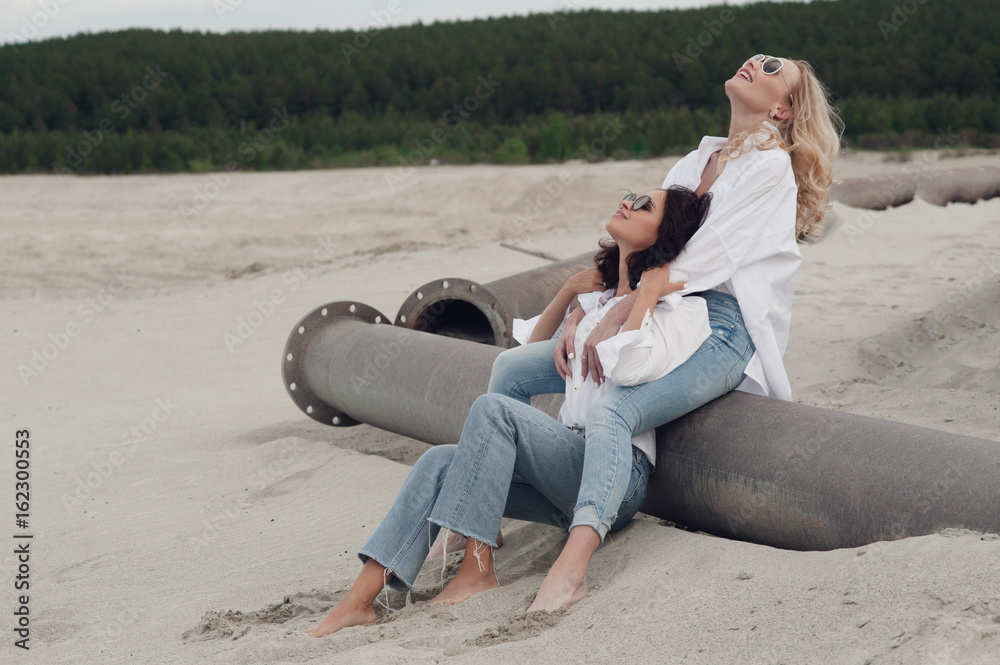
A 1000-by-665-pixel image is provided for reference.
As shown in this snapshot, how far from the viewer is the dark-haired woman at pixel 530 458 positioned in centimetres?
260

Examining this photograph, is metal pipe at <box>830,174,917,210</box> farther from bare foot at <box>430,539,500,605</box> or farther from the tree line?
bare foot at <box>430,539,500,605</box>

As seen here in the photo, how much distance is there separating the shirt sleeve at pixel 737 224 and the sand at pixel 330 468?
785 millimetres

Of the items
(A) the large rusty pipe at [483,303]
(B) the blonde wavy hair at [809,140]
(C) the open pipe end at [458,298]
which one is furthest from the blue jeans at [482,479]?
(C) the open pipe end at [458,298]

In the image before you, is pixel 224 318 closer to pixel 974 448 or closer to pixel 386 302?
pixel 386 302

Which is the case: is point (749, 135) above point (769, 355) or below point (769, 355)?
above

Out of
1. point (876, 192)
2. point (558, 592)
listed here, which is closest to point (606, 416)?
point (558, 592)

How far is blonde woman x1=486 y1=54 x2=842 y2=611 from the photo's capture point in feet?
8.27

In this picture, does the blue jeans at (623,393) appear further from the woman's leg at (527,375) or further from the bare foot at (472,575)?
the bare foot at (472,575)

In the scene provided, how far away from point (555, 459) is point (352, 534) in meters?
1.17

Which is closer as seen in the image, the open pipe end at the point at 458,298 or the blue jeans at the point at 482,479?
the blue jeans at the point at 482,479

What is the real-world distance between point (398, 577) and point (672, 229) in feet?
4.36

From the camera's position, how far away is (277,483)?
4.12 metres

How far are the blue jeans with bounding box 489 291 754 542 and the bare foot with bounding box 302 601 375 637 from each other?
2.10 ft

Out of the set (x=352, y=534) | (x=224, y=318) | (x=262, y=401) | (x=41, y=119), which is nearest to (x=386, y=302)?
(x=224, y=318)
